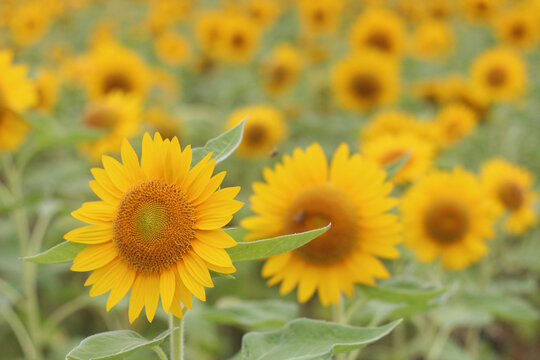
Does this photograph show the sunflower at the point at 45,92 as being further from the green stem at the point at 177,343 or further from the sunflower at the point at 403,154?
the green stem at the point at 177,343

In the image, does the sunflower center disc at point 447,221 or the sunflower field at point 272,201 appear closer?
the sunflower field at point 272,201

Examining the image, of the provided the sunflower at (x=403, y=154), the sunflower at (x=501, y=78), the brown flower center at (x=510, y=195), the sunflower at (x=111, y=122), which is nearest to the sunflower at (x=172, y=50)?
the sunflower at (x=111, y=122)

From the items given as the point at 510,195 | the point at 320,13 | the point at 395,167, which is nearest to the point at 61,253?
the point at 395,167

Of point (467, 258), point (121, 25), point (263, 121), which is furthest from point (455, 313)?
point (121, 25)

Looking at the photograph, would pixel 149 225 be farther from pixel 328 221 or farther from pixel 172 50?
pixel 172 50

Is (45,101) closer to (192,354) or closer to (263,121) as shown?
(263,121)

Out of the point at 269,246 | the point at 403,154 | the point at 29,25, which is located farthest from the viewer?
the point at 29,25
